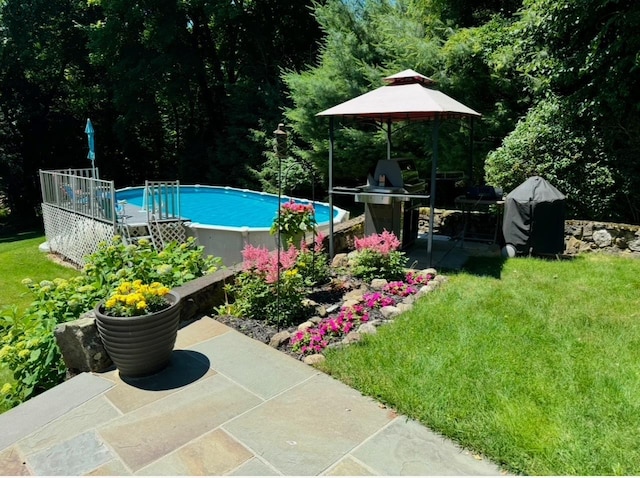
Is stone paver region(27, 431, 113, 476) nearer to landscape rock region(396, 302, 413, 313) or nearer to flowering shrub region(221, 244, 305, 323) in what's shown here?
flowering shrub region(221, 244, 305, 323)

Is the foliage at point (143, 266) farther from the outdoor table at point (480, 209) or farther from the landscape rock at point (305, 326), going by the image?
the outdoor table at point (480, 209)

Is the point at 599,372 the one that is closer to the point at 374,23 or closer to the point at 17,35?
the point at 374,23

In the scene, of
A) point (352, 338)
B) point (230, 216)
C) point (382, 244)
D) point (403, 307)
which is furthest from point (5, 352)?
point (230, 216)

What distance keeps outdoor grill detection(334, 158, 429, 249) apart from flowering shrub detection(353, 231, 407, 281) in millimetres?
765

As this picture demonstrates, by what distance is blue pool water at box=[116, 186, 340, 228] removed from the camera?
11.0m

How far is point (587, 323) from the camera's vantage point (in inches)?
141

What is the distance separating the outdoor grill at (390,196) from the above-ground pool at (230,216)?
1309 millimetres

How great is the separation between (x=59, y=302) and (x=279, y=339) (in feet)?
6.59

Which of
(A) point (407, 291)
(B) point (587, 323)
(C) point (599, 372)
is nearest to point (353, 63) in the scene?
(A) point (407, 291)

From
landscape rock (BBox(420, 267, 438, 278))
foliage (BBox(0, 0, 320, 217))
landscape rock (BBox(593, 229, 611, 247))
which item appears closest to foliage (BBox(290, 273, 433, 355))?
landscape rock (BBox(420, 267, 438, 278))

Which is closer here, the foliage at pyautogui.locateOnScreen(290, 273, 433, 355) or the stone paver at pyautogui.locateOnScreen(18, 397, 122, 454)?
the stone paver at pyautogui.locateOnScreen(18, 397, 122, 454)

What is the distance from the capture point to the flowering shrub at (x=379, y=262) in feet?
15.8

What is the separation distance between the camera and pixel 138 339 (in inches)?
112

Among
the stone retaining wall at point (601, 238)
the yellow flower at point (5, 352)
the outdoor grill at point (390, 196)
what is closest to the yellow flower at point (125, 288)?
the yellow flower at point (5, 352)
